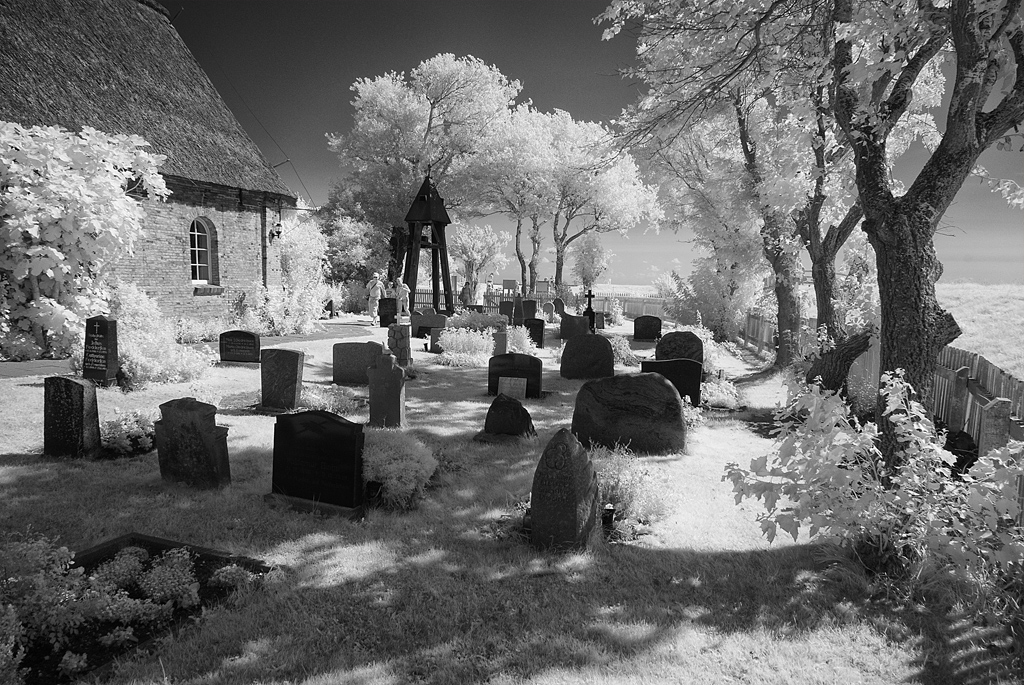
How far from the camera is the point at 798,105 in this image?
8430 mm

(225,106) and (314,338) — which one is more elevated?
(225,106)

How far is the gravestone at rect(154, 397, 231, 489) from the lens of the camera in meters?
6.37

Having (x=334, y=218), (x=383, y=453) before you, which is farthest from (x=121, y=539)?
(x=334, y=218)

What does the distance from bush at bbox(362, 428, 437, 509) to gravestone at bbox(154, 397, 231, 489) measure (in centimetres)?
154

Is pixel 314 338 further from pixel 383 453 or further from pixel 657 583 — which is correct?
pixel 657 583

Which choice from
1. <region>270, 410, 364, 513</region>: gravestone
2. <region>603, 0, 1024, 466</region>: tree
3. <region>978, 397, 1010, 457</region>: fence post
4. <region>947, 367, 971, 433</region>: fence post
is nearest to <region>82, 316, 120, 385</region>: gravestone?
<region>270, 410, 364, 513</region>: gravestone

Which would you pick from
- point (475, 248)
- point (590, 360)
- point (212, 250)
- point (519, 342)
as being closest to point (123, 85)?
point (212, 250)

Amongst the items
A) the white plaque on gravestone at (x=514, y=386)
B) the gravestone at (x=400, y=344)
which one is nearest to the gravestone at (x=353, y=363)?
the gravestone at (x=400, y=344)

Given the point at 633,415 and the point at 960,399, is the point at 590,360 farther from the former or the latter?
the point at 960,399

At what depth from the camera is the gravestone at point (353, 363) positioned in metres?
12.1

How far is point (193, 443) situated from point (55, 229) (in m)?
8.85

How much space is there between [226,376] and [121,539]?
7.68 m

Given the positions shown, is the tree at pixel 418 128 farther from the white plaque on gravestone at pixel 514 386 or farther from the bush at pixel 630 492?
the bush at pixel 630 492

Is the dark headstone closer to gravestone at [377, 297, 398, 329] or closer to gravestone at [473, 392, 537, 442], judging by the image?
gravestone at [377, 297, 398, 329]
